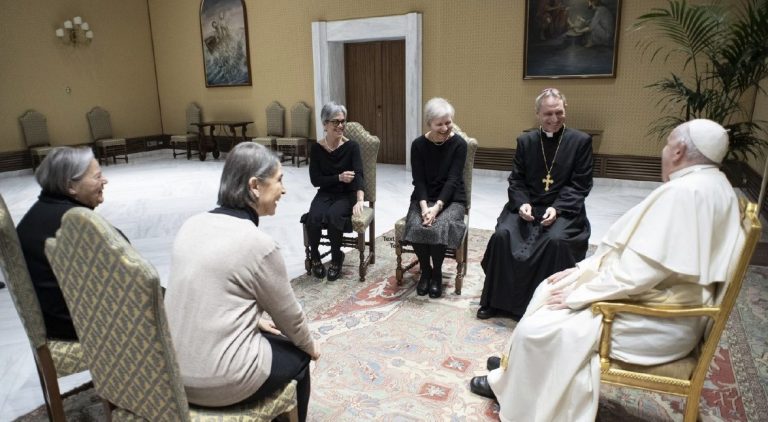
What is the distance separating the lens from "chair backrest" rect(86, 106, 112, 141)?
10.8 metres

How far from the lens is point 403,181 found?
840cm

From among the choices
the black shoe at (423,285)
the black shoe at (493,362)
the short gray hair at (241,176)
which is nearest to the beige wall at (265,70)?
the black shoe at (423,285)

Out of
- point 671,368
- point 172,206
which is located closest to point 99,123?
point 172,206

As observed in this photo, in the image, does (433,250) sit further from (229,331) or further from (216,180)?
(216,180)

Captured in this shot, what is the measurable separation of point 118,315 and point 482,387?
5.97 feet

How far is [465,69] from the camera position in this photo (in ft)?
27.9

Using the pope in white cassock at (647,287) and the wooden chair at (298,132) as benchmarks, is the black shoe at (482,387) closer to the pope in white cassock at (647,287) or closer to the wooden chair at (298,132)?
the pope in white cassock at (647,287)

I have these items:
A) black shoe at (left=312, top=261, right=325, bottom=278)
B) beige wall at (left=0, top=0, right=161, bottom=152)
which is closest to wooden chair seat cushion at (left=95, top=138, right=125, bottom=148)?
beige wall at (left=0, top=0, right=161, bottom=152)

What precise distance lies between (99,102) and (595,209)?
10207 mm

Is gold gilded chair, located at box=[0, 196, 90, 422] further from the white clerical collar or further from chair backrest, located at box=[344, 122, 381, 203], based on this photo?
chair backrest, located at box=[344, 122, 381, 203]

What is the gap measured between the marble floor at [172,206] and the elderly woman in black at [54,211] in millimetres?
803

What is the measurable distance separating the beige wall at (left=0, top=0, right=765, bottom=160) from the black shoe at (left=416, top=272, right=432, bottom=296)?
5.04 metres

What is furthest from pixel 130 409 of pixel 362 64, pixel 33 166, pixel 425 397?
pixel 33 166

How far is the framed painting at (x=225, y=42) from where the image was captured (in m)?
10.8
